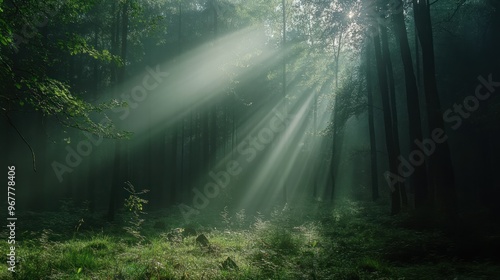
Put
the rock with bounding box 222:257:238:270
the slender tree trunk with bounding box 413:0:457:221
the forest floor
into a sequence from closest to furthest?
the forest floor < the rock with bounding box 222:257:238:270 < the slender tree trunk with bounding box 413:0:457:221

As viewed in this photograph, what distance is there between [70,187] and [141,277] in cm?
2683

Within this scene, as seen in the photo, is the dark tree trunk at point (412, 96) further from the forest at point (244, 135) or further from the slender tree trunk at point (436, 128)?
the slender tree trunk at point (436, 128)

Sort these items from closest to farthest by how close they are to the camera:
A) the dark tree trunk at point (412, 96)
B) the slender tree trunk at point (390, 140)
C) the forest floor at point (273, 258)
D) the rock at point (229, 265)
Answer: the forest floor at point (273, 258)
the rock at point (229, 265)
the dark tree trunk at point (412, 96)
the slender tree trunk at point (390, 140)

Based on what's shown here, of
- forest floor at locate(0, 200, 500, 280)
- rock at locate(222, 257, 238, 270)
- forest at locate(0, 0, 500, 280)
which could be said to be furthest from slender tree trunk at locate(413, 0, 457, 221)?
rock at locate(222, 257, 238, 270)

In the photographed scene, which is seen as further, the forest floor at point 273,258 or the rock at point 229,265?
the rock at point 229,265

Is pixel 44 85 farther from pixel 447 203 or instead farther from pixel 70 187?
pixel 70 187

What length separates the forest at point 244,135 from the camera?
7023mm

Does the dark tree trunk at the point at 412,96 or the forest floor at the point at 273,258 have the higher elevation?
the dark tree trunk at the point at 412,96

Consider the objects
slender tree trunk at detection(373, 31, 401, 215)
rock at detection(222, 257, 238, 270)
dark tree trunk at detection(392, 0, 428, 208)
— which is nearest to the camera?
rock at detection(222, 257, 238, 270)

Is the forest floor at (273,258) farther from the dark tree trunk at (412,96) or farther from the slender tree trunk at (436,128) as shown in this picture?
the dark tree trunk at (412,96)

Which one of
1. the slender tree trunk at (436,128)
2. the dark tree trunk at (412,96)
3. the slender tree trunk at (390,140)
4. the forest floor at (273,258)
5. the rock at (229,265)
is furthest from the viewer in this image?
the slender tree trunk at (390,140)

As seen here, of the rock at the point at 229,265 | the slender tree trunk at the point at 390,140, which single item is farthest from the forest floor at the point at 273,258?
the slender tree trunk at the point at 390,140

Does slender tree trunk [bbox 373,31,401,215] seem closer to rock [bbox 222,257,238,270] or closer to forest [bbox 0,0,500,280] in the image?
forest [bbox 0,0,500,280]

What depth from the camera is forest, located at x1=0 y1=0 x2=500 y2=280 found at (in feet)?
23.0
